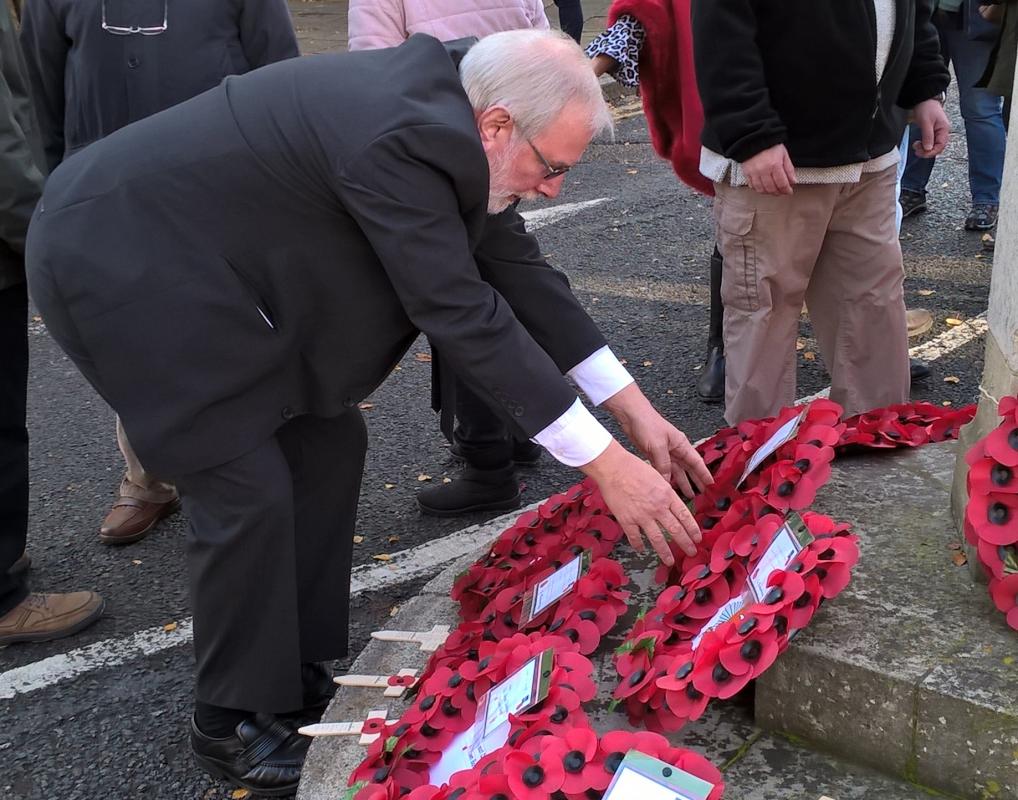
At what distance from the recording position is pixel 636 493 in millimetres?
2191

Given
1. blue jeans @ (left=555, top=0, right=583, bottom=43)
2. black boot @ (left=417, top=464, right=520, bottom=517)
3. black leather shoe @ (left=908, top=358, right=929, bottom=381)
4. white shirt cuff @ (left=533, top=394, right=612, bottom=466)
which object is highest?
white shirt cuff @ (left=533, top=394, right=612, bottom=466)

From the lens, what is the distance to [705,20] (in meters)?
3.14

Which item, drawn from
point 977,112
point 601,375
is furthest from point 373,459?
point 977,112

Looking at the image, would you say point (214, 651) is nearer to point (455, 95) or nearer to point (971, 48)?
point (455, 95)

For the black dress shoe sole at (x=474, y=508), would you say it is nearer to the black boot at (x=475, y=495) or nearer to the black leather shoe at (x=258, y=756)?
the black boot at (x=475, y=495)

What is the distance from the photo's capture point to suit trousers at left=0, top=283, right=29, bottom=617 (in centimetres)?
316

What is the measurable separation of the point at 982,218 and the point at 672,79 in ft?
10.2

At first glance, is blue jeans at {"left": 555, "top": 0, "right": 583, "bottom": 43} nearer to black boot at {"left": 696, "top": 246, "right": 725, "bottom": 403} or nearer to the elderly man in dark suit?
black boot at {"left": 696, "top": 246, "right": 725, "bottom": 403}

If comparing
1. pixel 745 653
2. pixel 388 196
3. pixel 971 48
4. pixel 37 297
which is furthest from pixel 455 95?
pixel 971 48

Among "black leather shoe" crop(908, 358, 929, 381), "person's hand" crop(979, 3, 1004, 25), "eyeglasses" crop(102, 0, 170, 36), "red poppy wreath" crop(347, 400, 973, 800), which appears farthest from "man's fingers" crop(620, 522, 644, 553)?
"person's hand" crop(979, 3, 1004, 25)

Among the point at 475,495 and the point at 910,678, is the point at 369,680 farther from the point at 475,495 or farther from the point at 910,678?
the point at 475,495

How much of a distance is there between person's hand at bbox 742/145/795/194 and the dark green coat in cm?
189

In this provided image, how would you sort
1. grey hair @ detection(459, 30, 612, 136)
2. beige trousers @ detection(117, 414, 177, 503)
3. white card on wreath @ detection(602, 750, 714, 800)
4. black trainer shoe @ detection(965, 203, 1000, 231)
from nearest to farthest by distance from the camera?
white card on wreath @ detection(602, 750, 714, 800), grey hair @ detection(459, 30, 612, 136), beige trousers @ detection(117, 414, 177, 503), black trainer shoe @ detection(965, 203, 1000, 231)

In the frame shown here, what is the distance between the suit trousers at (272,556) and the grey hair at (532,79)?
0.86 m
